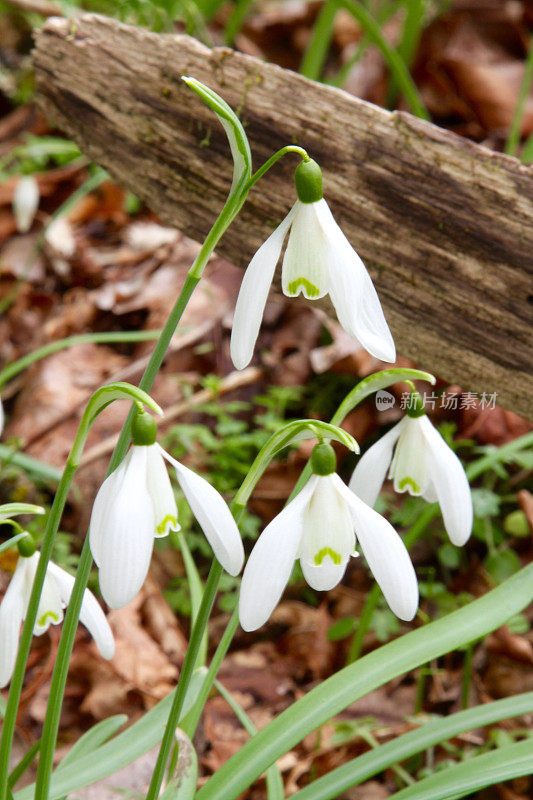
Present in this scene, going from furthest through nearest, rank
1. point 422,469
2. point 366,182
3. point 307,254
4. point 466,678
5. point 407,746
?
point 466,678 → point 366,182 → point 407,746 → point 422,469 → point 307,254

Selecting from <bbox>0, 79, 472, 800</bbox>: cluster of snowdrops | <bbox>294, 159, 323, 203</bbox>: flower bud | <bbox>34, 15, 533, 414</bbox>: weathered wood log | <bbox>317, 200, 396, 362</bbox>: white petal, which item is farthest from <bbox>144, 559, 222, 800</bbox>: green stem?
<bbox>34, 15, 533, 414</bbox>: weathered wood log

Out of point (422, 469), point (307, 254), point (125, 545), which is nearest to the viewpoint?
point (125, 545)

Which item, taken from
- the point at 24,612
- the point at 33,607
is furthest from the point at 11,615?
the point at 33,607

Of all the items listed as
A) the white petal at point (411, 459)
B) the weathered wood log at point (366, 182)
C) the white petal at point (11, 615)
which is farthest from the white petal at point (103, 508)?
the weathered wood log at point (366, 182)

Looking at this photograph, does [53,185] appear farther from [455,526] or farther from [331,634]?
[455,526]

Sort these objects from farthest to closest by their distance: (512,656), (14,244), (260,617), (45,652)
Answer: (14,244)
(45,652)
(512,656)
(260,617)

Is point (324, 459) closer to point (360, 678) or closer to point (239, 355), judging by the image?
point (239, 355)

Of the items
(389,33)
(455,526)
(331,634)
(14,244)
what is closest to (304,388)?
(331,634)
